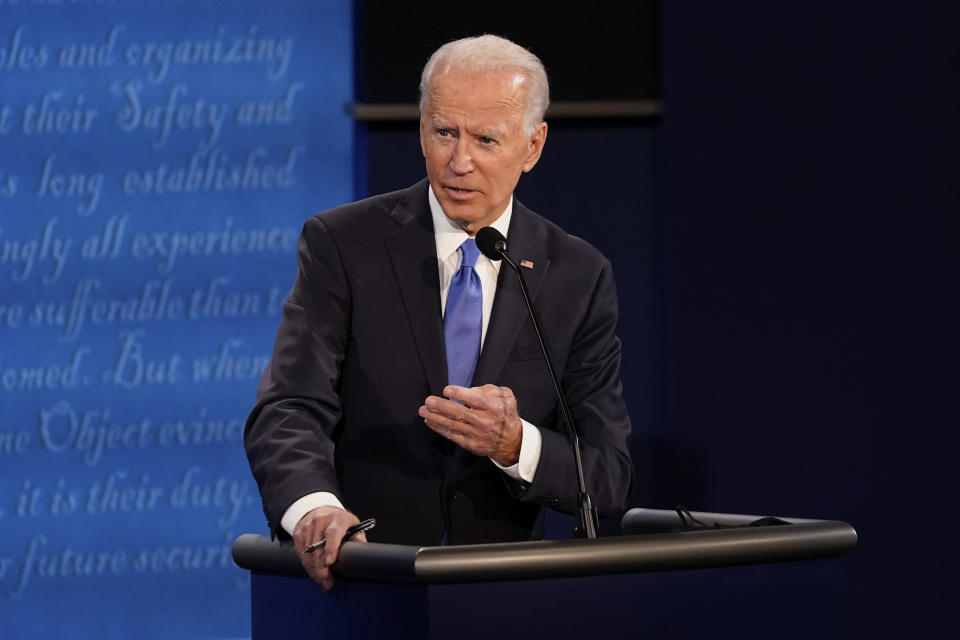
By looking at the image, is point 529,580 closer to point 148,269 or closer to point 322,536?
point 322,536

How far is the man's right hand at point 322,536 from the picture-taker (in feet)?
4.42

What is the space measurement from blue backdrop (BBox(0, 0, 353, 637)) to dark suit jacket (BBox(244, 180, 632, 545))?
78.1 inches

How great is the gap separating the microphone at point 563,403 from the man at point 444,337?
4.4 inches

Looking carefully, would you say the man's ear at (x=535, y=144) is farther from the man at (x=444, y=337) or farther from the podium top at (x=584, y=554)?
the podium top at (x=584, y=554)

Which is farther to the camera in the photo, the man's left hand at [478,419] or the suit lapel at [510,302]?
the suit lapel at [510,302]

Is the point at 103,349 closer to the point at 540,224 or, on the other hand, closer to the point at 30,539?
the point at 30,539

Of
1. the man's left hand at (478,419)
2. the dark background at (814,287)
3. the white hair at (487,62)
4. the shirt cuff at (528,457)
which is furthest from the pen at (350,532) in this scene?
the dark background at (814,287)

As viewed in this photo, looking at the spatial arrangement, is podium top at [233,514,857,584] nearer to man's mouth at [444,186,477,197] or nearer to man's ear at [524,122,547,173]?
man's mouth at [444,186,477,197]

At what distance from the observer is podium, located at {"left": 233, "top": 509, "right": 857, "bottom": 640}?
4.00 feet

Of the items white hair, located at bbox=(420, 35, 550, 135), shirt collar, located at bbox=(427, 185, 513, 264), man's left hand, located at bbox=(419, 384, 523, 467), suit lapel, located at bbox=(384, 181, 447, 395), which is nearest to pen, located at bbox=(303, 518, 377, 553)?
man's left hand, located at bbox=(419, 384, 523, 467)

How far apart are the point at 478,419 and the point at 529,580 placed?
0.87 ft

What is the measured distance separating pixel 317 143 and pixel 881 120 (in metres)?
1.65

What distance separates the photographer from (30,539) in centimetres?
367

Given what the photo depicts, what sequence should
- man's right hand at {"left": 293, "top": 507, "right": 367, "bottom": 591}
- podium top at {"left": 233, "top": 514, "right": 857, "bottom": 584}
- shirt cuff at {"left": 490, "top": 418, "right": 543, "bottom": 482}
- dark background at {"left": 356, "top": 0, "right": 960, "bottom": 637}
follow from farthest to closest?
dark background at {"left": 356, "top": 0, "right": 960, "bottom": 637} < shirt cuff at {"left": 490, "top": 418, "right": 543, "bottom": 482} < man's right hand at {"left": 293, "top": 507, "right": 367, "bottom": 591} < podium top at {"left": 233, "top": 514, "right": 857, "bottom": 584}
